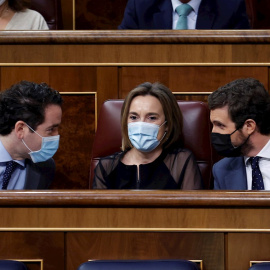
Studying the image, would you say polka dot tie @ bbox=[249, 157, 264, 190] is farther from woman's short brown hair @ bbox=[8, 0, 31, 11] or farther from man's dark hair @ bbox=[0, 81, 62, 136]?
woman's short brown hair @ bbox=[8, 0, 31, 11]

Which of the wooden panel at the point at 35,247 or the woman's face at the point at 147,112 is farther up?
the woman's face at the point at 147,112

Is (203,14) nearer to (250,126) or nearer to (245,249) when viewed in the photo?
(250,126)

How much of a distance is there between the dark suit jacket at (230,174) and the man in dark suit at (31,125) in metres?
0.21

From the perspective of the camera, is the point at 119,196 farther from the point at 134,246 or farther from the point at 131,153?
the point at 131,153

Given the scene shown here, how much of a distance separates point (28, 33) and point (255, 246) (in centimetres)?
52

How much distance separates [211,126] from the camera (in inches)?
34.1

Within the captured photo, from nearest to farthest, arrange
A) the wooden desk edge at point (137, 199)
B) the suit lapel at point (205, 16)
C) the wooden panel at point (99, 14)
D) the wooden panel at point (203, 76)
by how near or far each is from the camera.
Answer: the wooden desk edge at point (137, 199)
the wooden panel at point (203, 76)
the suit lapel at point (205, 16)
the wooden panel at point (99, 14)

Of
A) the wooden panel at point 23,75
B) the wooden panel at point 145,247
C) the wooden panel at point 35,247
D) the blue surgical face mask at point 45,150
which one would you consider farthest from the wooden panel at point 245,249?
the wooden panel at point 23,75

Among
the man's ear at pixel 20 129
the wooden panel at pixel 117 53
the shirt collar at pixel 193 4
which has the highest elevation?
the shirt collar at pixel 193 4

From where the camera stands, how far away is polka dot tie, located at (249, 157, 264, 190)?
0.77m

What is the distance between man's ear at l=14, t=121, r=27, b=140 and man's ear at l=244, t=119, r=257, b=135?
0.91 feet

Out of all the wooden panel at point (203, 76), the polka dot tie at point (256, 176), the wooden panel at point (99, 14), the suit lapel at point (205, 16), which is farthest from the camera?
the wooden panel at point (99, 14)

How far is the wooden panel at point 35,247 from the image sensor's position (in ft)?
1.85

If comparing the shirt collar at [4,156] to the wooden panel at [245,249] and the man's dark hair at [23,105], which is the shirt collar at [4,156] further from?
the wooden panel at [245,249]
